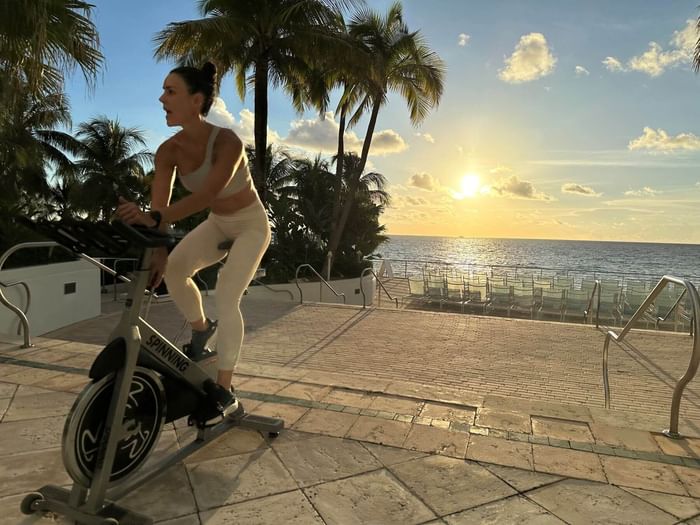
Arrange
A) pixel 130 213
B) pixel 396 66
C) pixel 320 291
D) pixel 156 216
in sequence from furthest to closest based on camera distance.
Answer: pixel 396 66, pixel 320 291, pixel 156 216, pixel 130 213

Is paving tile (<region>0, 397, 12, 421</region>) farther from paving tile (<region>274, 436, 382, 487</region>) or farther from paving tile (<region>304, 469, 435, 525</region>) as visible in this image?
paving tile (<region>304, 469, 435, 525</region>)

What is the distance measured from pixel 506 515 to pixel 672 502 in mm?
739

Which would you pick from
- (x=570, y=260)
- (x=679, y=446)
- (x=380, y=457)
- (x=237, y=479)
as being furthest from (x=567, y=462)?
(x=570, y=260)

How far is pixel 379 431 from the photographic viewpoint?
2.60 meters

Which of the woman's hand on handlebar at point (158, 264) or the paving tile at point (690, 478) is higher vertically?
the woman's hand on handlebar at point (158, 264)

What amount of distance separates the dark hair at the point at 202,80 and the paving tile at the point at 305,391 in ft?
6.07

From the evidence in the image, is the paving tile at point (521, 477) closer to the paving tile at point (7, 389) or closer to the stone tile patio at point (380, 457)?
the stone tile patio at point (380, 457)

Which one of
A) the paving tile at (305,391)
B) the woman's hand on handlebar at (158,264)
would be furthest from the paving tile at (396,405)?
the woman's hand on handlebar at (158,264)

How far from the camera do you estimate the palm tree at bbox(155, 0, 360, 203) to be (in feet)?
39.9

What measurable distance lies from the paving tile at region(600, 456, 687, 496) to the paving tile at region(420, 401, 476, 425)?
29.4 inches

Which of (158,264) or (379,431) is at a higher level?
(158,264)

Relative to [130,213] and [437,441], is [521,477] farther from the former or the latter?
[130,213]

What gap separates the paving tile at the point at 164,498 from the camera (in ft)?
5.94

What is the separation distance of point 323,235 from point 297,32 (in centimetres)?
1087
